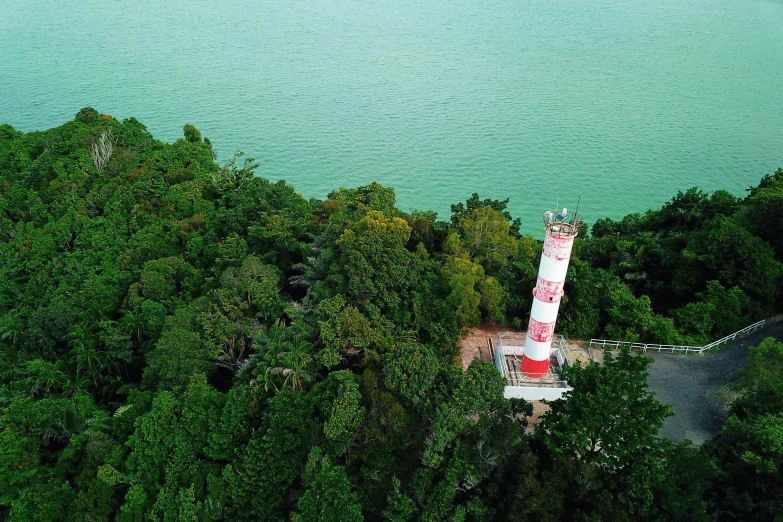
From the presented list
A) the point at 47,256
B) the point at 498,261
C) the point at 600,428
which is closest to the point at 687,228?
the point at 498,261

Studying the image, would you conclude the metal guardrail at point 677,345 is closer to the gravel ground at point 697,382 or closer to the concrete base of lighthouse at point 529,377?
the gravel ground at point 697,382

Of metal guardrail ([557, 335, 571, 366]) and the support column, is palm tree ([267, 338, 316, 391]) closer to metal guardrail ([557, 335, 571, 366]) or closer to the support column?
the support column

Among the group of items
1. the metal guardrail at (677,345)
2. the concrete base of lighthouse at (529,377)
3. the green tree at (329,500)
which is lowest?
the green tree at (329,500)

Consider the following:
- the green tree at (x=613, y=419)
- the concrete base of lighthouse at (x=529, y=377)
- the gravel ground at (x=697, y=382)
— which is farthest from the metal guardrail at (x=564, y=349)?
the green tree at (x=613, y=419)

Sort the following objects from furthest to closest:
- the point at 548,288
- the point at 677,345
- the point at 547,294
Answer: the point at 677,345
the point at 547,294
the point at 548,288

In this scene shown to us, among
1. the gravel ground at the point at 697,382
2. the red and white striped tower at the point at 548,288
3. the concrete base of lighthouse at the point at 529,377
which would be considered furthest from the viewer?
the concrete base of lighthouse at the point at 529,377

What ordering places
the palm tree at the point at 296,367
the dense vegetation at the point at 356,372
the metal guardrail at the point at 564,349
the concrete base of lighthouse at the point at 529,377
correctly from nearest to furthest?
the dense vegetation at the point at 356,372 < the palm tree at the point at 296,367 < the concrete base of lighthouse at the point at 529,377 < the metal guardrail at the point at 564,349

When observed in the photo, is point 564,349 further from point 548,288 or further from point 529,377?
point 548,288

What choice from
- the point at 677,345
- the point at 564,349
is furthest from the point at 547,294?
the point at 677,345
